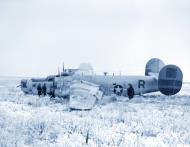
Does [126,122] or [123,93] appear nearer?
[126,122]

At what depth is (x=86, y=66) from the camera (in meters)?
38.6

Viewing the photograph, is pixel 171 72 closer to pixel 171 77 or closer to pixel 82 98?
pixel 171 77

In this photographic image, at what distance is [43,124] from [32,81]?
1829 centimetres

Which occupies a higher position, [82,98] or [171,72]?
[171,72]

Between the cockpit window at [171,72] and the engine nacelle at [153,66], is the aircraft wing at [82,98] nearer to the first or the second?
the cockpit window at [171,72]

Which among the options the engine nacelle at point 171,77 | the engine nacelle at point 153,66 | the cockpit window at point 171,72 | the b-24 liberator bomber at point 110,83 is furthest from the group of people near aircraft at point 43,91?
the engine nacelle at point 153,66

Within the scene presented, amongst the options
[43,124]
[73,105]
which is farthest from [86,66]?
[43,124]

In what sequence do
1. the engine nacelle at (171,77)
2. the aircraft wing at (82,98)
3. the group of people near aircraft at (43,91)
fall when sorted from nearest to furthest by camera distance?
the aircraft wing at (82,98) < the group of people near aircraft at (43,91) < the engine nacelle at (171,77)

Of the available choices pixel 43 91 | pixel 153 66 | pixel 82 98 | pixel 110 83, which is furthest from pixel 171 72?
pixel 82 98

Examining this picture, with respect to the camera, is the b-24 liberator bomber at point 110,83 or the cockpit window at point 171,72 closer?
the b-24 liberator bomber at point 110,83

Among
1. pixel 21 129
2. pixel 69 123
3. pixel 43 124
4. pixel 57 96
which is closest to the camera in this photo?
pixel 21 129

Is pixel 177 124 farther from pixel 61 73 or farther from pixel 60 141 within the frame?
pixel 61 73

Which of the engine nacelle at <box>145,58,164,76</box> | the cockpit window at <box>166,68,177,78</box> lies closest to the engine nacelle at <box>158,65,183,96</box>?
the cockpit window at <box>166,68,177,78</box>

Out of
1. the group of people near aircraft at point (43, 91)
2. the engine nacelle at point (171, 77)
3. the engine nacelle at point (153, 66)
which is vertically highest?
the engine nacelle at point (153, 66)
